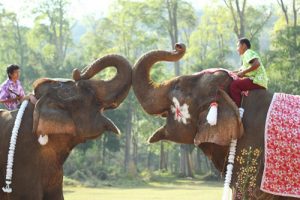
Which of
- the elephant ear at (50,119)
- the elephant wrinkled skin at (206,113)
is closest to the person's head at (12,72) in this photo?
the elephant ear at (50,119)

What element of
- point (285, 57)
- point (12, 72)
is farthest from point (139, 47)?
point (12, 72)

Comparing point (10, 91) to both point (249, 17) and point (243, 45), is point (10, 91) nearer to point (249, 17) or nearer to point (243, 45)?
point (243, 45)

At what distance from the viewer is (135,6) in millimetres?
45375

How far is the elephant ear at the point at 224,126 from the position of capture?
6629 millimetres

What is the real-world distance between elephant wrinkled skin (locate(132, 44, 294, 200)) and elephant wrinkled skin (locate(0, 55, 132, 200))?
0.44 metres

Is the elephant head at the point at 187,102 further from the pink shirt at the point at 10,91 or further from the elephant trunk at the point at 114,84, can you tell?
the pink shirt at the point at 10,91

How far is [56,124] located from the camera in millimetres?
7320

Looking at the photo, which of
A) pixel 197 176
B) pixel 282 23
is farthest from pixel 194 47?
pixel 197 176

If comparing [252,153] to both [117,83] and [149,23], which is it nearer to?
[117,83]

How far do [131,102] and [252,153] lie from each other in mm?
34995

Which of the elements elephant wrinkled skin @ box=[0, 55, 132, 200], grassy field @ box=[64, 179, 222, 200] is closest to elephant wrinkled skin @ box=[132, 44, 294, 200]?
elephant wrinkled skin @ box=[0, 55, 132, 200]

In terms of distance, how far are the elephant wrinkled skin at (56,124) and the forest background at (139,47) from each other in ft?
79.0

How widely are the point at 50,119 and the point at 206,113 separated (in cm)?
193

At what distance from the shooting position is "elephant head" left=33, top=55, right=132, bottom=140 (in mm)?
7332
